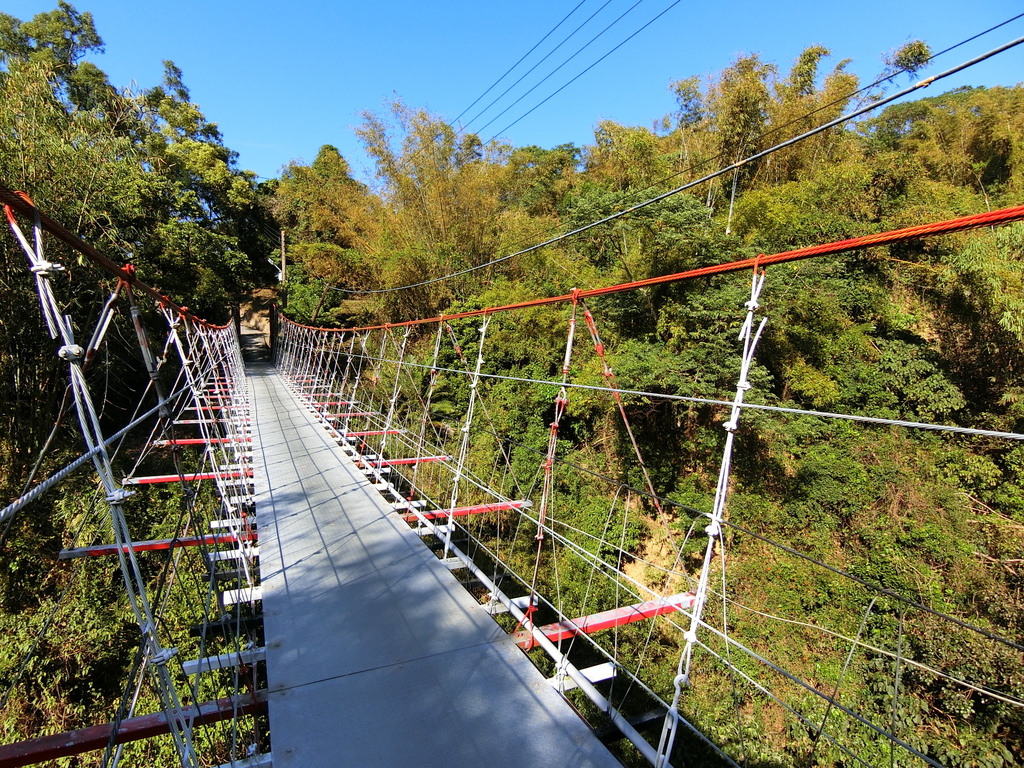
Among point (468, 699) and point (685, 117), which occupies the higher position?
point (685, 117)

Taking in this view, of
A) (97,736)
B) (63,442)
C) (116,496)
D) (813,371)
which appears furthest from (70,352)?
(813,371)

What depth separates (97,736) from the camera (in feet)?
3.79

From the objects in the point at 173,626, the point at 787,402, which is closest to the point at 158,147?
the point at 173,626

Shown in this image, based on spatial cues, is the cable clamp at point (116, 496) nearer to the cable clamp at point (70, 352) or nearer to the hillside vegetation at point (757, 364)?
the cable clamp at point (70, 352)

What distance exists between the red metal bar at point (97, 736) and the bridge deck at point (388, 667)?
0.34 ft

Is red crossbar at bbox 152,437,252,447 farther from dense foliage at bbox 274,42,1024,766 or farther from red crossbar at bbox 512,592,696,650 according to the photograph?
dense foliage at bbox 274,42,1024,766

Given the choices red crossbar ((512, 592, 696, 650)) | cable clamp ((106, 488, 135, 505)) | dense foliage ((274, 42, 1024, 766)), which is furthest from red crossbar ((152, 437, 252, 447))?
dense foliage ((274, 42, 1024, 766))

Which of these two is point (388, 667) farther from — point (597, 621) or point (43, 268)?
point (43, 268)

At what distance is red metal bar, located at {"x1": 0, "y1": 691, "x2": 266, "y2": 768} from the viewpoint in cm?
108

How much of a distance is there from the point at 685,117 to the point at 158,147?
9451mm

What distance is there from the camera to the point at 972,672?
3.46m

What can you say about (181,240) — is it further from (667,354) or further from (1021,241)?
(1021,241)

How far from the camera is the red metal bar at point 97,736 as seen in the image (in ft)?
3.53

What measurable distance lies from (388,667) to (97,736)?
2.28ft
